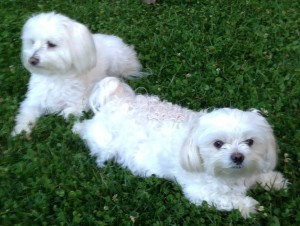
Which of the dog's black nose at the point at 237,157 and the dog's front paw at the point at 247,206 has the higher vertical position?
the dog's black nose at the point at 237,157

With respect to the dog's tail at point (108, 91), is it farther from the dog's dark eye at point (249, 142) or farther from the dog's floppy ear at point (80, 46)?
the dog's dark eye at point (249, 142)

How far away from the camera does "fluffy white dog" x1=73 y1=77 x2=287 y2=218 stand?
11.0 feet

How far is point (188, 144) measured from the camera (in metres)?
3.46

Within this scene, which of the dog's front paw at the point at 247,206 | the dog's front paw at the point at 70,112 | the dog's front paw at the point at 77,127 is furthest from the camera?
the dog's front paw at the point at 70,112

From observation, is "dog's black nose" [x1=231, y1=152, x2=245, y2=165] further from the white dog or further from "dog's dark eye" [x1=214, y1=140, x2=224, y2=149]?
the white dog

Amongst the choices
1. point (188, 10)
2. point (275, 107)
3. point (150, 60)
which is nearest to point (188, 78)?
point (150, 60)

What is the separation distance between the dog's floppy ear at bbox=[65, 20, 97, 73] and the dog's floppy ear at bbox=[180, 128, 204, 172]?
172 centimetres

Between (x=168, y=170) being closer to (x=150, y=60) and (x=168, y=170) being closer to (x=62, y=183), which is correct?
(x=62, y=183)

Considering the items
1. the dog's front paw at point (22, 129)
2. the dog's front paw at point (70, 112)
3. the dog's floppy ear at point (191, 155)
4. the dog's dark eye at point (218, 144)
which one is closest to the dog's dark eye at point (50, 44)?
the dog's front paw at point (70, 112)

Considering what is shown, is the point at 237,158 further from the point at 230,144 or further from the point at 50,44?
the point at 50,44

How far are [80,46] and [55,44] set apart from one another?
242 mm

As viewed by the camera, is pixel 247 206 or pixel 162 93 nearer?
pixel 247 206

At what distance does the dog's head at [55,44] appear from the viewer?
479cm

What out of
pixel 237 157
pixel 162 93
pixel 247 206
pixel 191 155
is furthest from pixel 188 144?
pixel 162 93
